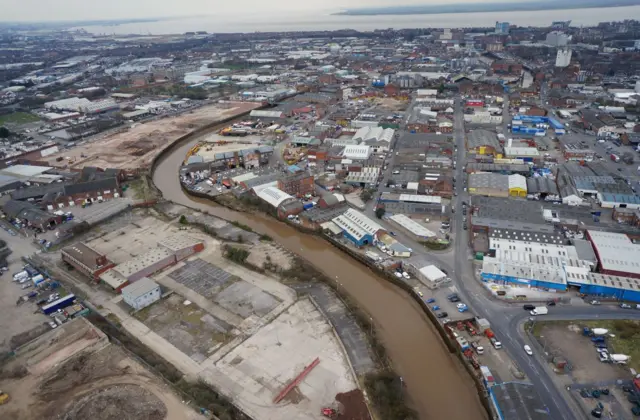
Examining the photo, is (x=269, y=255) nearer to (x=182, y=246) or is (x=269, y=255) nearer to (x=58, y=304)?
(x=182, y=246)

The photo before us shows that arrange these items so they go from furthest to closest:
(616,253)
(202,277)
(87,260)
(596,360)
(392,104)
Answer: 1. (392,104)
2. (87,260)
3. (202,277)
4. (616,253)
5. (596,360)

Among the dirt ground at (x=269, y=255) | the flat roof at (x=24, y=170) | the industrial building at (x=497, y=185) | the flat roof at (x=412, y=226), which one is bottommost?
the dirt ground at (x=269, y=255)

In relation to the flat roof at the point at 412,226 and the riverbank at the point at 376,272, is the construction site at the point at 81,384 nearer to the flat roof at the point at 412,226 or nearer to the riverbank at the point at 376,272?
the riverbank at the point at 376,272

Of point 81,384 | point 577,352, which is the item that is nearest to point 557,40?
point 577,352

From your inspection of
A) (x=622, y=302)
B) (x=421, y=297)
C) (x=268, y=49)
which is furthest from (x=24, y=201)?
(x=268, y=49)

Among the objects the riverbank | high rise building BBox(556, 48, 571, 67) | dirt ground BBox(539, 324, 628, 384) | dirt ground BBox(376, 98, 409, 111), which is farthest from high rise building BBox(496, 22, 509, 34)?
dirt ground BBox(539, 324, 628, 384)

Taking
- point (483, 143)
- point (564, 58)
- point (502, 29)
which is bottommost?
point (483, 143)

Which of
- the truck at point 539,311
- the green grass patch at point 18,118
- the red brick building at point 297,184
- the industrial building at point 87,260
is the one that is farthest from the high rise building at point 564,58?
the green grass patch at point 18,118
